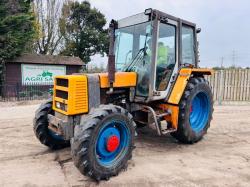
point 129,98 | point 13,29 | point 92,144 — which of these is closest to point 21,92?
point 13,29

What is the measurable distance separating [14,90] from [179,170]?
1278cm

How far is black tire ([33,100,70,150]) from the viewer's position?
4781 mm

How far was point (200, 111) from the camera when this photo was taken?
6.00m

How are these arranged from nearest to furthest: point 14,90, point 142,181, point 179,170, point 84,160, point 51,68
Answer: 1. point 84,160
2. point 142,181
3. point 179,170
4. point 14,90
5. point 51,68

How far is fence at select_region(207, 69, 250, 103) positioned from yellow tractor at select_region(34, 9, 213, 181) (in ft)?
22.4

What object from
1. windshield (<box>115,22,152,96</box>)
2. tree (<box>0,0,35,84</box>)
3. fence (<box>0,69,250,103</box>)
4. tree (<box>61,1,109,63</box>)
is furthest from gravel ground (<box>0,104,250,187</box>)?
tree (<box>61,1,109,63</box>)

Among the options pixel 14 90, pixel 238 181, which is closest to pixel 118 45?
pixel 238 181

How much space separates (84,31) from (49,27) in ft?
11.3

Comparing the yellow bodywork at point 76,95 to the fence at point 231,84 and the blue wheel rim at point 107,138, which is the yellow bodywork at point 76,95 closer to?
the blue wheel rim at point 107,138

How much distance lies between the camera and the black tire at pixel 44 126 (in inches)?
188

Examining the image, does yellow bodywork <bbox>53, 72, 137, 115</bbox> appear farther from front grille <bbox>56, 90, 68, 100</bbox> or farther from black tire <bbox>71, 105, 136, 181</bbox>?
black tire <bbox>71, 105, 136, 181</bbox>

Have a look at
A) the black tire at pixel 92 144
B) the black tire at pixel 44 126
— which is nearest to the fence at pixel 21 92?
the black tire at pixel 44 126

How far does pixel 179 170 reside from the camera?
4.25 metres

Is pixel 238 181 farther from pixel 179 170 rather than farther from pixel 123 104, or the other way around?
pixel 123 104
